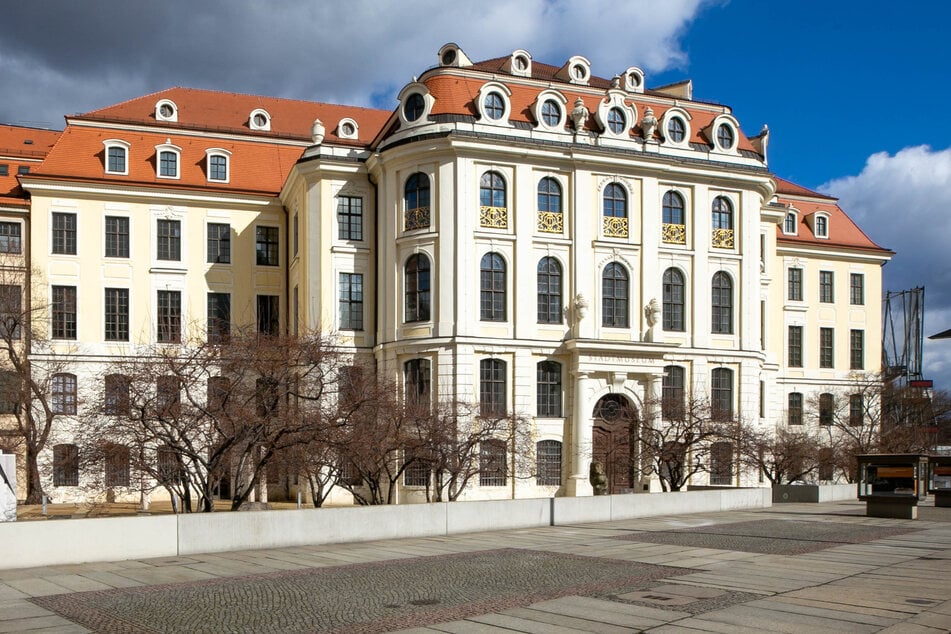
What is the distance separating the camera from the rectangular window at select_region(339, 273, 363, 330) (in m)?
44.6

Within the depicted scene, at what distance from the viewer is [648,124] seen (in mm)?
45219

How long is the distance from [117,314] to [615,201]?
76.6ft

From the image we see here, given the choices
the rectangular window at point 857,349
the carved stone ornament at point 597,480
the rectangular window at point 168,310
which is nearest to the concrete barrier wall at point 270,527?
the carved stone ornament at point 597,480

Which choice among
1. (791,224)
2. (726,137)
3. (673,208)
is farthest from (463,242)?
(791,224)

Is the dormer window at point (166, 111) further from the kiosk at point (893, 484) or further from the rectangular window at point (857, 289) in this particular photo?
the rectangular window at point (857, 289)

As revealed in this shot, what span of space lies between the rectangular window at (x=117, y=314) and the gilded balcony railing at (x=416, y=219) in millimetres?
14249

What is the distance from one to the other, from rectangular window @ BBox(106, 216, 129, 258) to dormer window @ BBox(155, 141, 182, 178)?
2.91 metres

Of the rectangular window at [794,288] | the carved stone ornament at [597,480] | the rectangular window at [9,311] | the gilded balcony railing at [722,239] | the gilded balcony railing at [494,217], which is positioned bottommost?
the carved stone ornament at [597,480]

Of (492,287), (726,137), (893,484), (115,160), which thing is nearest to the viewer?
(893,484)

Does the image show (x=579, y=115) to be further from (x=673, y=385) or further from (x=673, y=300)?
(x=673, y=385)

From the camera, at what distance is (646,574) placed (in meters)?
17.5

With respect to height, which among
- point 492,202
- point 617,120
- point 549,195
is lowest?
point 492,202

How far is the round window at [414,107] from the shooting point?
43062mm

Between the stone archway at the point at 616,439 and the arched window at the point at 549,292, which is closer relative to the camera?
the stone archway at the point at 616,439
